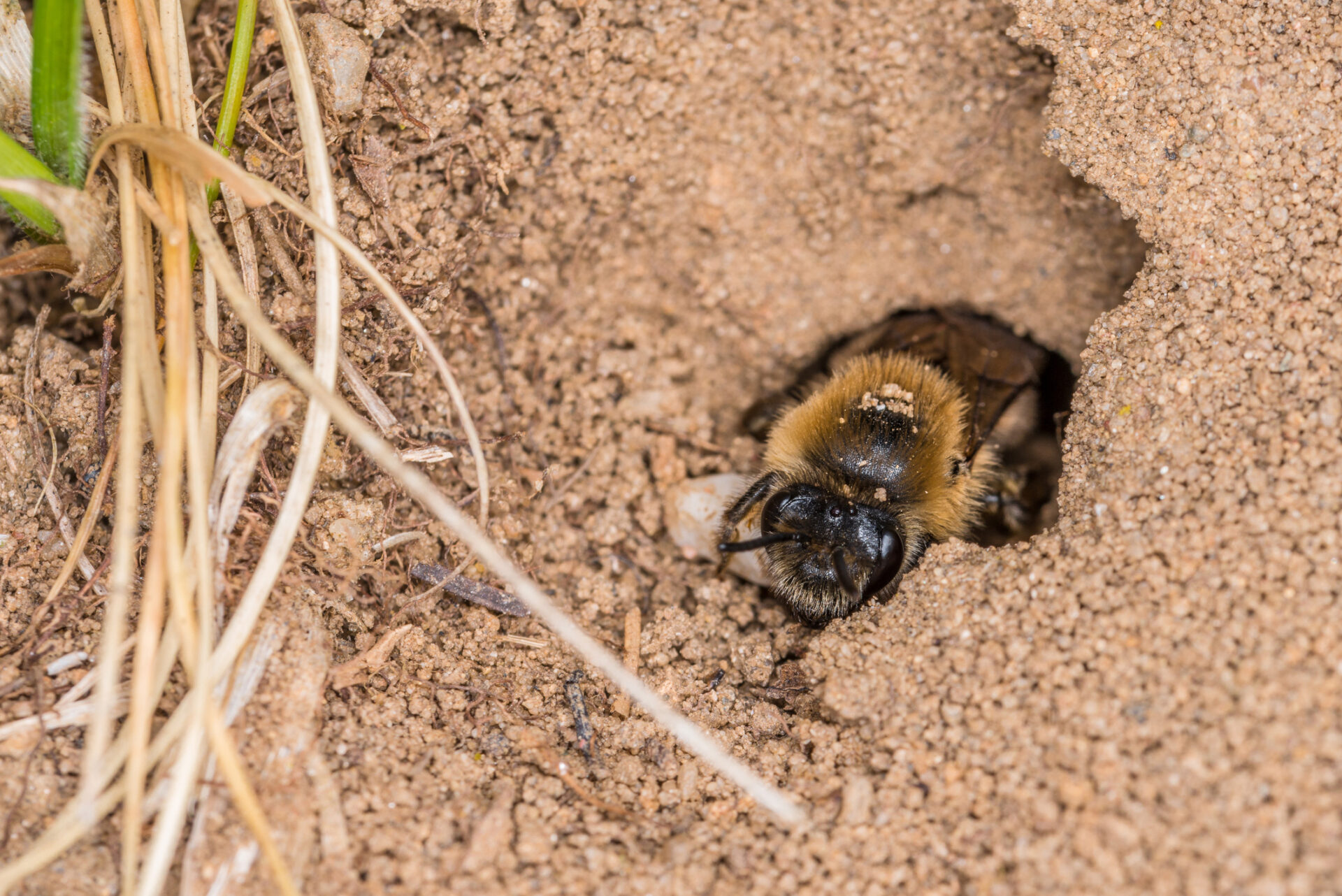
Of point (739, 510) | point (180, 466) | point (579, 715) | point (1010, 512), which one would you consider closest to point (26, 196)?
point (180, 466)

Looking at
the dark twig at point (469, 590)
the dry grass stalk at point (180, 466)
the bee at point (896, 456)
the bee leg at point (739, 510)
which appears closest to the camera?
the dry grass stalk at point (180, 466)

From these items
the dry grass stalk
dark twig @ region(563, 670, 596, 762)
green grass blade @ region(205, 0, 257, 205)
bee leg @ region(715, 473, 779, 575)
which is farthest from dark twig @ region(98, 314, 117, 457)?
bee leg @ region(715, 473, 779, 575)

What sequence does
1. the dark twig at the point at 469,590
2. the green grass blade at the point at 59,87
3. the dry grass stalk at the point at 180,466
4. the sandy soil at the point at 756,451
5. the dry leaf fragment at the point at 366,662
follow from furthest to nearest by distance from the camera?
the dark twig at the point at 469,590 < the dry leaf fragment at the point at 366,662 < the green grass blade at the point at 59,87 < the sandy soil at the point at 756,451 < the dry grass stalk at the point at 180,466

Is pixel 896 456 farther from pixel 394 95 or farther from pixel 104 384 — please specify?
pixel 104 384

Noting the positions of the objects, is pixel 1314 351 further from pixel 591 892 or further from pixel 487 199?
pixel 487 199

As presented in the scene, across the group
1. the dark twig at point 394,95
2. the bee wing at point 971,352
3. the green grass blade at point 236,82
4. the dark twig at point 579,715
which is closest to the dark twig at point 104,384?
the green grass blade at point 236,82

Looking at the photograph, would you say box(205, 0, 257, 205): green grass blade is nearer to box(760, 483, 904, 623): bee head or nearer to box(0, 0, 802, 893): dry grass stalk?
box(0, 0, 802, 893): dry grass stalk

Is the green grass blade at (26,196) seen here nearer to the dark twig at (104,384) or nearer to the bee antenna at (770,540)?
the dark twig at (104,384)

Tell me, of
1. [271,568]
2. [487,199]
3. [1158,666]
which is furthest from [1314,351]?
[271,568]
